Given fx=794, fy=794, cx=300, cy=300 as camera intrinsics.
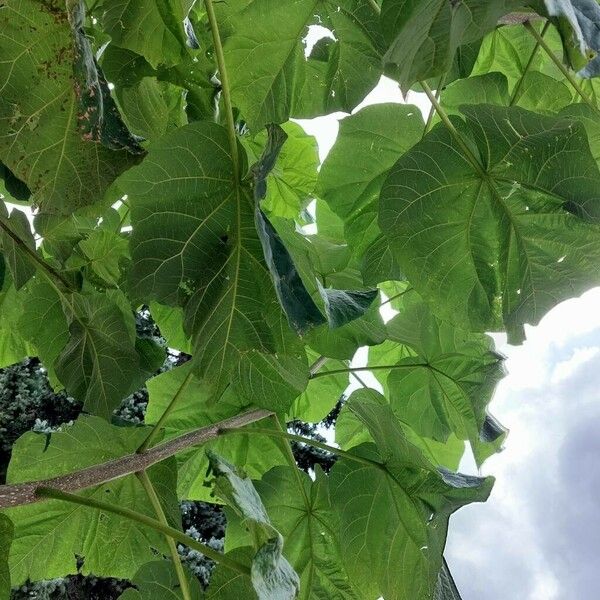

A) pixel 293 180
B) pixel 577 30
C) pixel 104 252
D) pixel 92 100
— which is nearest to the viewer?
pixel 577 30

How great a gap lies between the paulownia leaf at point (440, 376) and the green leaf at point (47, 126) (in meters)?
0.41

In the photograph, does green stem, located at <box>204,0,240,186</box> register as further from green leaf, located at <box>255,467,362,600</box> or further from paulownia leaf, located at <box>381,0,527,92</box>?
green leaf, located at <box>255,467,362,600</box>

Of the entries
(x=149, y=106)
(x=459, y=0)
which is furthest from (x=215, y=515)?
(x=459, y=0)

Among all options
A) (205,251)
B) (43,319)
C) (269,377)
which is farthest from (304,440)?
(43,319)

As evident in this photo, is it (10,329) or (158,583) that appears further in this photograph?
(10,329)

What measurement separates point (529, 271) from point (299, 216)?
360 mm

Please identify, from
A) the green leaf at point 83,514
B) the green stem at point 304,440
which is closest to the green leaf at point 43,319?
the green leaf at point 83,514

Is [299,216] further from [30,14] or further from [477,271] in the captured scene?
[30,14]

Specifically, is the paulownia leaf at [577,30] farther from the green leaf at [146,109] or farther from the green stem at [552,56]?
the green leaf at [146,109]

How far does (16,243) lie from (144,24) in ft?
0.61

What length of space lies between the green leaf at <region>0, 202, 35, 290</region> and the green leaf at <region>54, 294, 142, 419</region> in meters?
0.06

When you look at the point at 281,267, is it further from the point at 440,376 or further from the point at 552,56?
the point at 440,376

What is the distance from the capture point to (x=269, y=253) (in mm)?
435

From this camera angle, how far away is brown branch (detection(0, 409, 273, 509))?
1.55 feet
